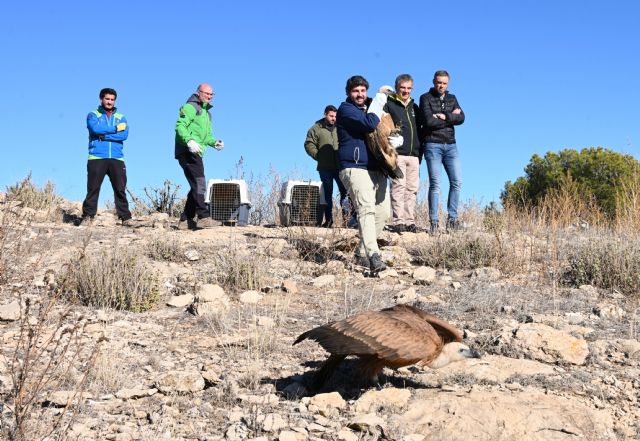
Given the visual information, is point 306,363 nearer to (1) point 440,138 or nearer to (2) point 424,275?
(2) point 424,275

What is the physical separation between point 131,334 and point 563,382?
326 cm

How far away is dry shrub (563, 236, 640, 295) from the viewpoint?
7.92 metres

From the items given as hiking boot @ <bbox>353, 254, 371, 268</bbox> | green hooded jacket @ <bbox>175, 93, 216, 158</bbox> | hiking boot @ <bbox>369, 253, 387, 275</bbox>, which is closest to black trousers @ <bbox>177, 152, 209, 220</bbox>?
green hooded jacket @ <bbox>175, 93, 216, 158</bbox>

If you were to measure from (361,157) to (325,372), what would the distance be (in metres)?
3.79

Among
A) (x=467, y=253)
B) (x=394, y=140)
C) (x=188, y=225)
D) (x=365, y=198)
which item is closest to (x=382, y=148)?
(x=394, y=140)

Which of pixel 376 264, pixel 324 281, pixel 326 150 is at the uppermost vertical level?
pixel 326 150

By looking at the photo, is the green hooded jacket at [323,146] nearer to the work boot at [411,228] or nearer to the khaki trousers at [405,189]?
the khaki trousers at [405,189]

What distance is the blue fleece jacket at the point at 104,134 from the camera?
1147cm

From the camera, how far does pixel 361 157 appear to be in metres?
8.05

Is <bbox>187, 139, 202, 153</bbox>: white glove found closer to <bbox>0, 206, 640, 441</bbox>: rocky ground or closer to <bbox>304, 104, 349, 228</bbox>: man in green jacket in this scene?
<bbox>304, 104, 349, 228</bbox>: man in green jacket

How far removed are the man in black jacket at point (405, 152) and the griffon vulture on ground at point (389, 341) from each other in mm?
5589

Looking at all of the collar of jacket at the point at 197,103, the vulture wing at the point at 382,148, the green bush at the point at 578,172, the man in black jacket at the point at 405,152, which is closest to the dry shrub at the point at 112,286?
the vulture wing at the point at 382,148

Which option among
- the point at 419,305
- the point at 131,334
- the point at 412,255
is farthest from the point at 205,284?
the point at 412,255

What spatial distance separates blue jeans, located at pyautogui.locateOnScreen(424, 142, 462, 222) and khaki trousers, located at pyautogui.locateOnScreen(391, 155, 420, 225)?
0.24 metres
